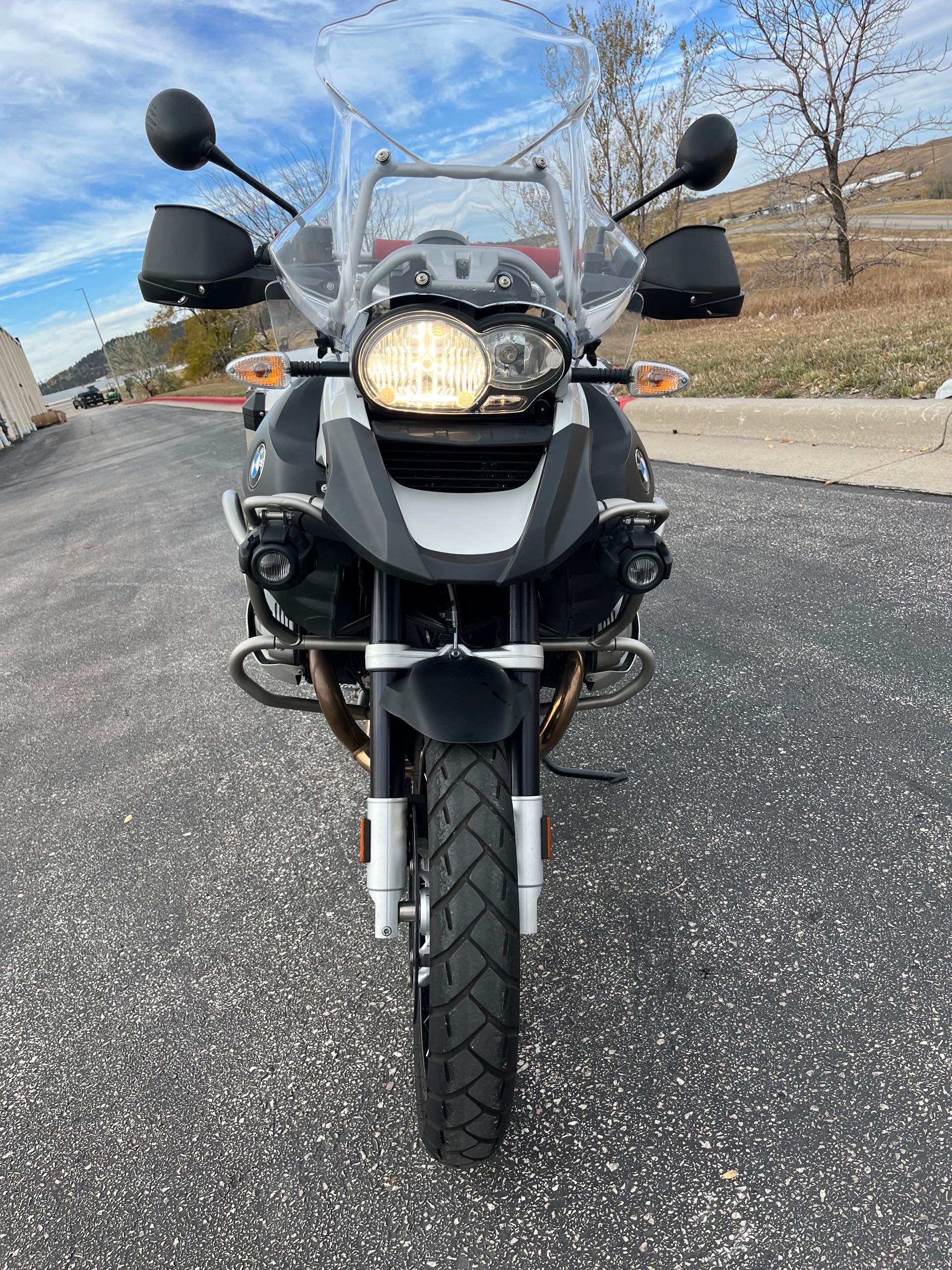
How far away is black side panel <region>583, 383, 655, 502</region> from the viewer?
1.96 meters

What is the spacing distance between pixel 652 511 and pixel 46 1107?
1.92 metres

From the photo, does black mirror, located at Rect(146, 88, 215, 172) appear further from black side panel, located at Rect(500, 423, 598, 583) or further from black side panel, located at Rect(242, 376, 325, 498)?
black side panel, located at Rect(500, 423, 598, 583)

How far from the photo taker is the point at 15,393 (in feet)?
172

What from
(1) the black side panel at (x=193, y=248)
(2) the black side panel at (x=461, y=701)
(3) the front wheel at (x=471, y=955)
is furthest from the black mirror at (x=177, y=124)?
(3) the front wheel at (x=471, y=955)

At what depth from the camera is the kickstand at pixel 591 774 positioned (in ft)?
8.11

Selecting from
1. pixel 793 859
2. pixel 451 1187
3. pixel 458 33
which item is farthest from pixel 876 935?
pixel 458 33

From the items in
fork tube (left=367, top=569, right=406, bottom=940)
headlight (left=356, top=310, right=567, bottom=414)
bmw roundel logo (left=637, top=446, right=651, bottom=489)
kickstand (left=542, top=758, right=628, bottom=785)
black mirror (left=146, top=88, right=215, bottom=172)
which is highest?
black mirror (left=146, top=88, right=215, bottom=172)

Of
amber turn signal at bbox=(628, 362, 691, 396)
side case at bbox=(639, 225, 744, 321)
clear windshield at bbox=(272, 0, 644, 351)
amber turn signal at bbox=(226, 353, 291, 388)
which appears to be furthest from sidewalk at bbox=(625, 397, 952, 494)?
amber turn signal at bbox=(226, 353, 291, 388)

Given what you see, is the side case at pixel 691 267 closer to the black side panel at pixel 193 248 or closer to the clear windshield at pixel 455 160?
the clear windshield at pixel 455 160

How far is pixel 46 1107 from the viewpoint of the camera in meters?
1.83

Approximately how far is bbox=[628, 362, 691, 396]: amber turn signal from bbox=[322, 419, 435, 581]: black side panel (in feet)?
3.14

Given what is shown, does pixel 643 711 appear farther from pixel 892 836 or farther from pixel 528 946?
pixel 528 946

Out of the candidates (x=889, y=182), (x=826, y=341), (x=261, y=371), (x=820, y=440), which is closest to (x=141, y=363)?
(x=889, y=182)

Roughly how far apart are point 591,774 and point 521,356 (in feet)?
4.69
